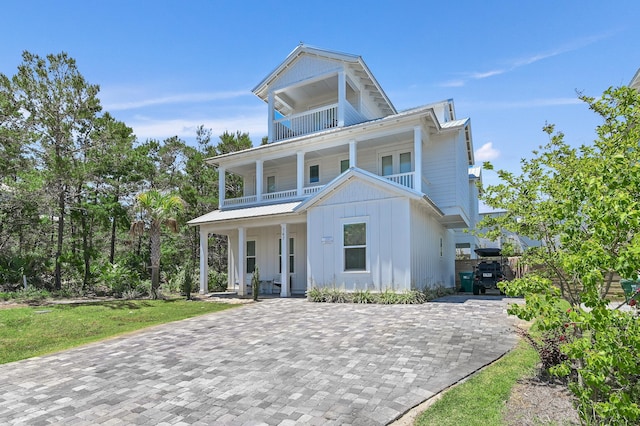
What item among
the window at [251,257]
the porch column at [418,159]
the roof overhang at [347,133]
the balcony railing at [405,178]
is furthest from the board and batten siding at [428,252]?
the window at [251,257]

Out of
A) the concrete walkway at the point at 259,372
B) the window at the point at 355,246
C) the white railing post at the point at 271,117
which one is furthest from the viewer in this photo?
the white railing post at the point at 271,117

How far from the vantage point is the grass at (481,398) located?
12.6ft

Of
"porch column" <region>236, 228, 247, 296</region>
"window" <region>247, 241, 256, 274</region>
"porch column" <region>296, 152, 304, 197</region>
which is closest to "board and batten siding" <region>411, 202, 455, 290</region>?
"porch column" <region>296, 152, 304, 197</region>

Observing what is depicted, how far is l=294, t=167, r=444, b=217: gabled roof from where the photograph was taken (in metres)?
12.3

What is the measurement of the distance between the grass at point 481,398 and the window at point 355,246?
7.59 metres

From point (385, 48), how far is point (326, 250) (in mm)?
7854

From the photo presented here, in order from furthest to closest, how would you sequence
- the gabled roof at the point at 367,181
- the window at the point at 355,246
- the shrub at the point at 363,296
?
1. the window at the point at 355,246
2. the gabled roof at the point at 367,181
3. the shrub at the point at 363,296

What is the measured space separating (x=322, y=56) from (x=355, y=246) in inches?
389

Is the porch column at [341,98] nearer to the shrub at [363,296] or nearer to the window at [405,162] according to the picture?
the window at [405,162]

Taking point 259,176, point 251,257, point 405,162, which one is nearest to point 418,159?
point 405,162

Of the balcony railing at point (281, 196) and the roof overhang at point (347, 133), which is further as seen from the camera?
the balcony railing at point (281, 196)

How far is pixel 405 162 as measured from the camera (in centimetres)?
1611

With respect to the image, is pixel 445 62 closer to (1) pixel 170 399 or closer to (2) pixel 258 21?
(2) pixel 258 21

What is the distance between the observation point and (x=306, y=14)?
1280 cm
